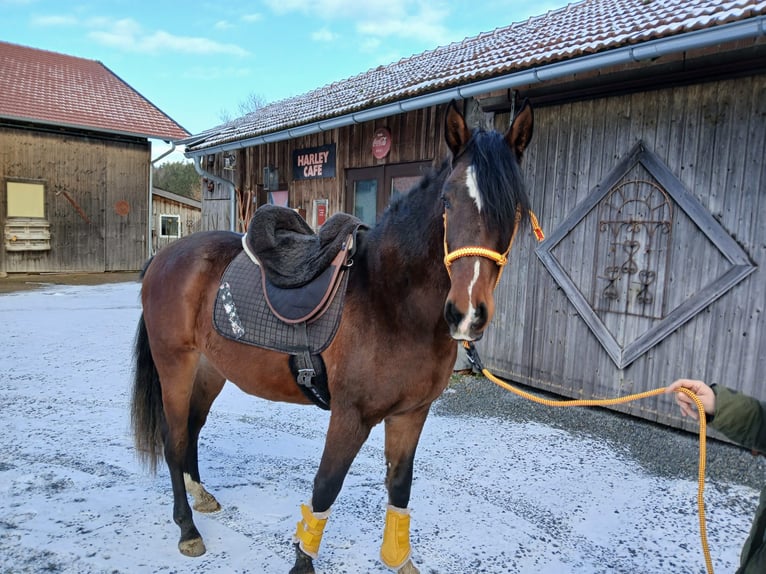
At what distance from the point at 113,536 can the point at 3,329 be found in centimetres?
600

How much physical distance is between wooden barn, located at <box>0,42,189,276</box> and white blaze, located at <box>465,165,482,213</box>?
16151mm

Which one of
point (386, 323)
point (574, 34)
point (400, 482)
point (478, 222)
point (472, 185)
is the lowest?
point (400, 482)

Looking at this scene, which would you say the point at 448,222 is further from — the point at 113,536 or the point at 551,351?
the point at 551,351

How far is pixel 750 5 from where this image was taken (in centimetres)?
312

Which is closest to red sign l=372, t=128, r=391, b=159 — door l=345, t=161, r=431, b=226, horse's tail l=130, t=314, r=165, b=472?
door l=345, t=161, r=431, b=226

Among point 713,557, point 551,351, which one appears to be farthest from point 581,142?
point 713,557

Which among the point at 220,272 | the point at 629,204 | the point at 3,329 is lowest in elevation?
the point at 3,329

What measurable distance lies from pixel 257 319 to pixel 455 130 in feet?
3.89

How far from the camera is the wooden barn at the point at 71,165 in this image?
45.8ft

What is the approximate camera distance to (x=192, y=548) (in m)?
2.29

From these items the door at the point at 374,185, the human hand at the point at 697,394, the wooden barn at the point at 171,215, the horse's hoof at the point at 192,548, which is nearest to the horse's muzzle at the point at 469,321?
the human hand at the point at 697,394

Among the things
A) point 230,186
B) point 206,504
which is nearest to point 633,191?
point 206,504

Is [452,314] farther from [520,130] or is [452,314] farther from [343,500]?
[343,500]

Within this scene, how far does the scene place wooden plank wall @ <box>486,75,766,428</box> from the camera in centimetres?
351
